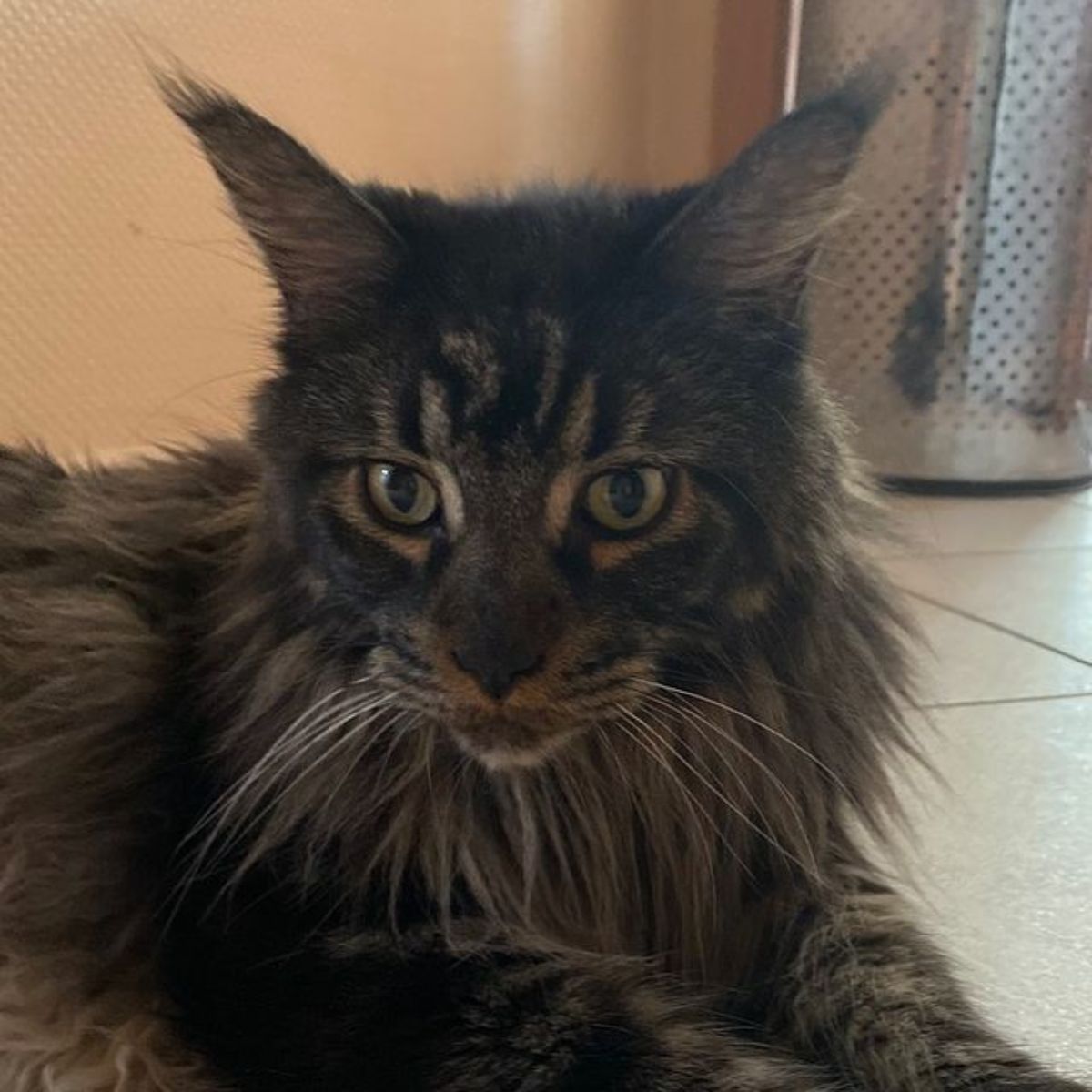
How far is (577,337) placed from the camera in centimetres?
102

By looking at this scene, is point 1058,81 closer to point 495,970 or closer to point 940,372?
point 940,372

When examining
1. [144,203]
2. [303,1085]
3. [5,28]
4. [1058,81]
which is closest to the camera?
[303,1085]

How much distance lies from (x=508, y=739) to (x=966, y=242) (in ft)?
6.90

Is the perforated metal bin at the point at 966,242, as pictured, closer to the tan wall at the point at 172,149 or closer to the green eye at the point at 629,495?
the tan wall at the point at 172,149

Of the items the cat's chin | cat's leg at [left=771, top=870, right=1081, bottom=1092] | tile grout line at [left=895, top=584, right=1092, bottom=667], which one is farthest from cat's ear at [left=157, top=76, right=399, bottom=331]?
tile grout line at [left=895, top=584, right=1092, bottom=667]

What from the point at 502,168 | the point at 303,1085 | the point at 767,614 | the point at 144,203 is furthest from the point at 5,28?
the point at 303,1085

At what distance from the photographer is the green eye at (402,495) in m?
1.04

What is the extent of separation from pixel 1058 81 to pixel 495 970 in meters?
2.32

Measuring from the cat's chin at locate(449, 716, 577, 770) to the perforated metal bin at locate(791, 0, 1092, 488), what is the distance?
1.77m

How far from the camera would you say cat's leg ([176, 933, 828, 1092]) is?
865 mm

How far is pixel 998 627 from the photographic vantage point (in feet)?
6.72

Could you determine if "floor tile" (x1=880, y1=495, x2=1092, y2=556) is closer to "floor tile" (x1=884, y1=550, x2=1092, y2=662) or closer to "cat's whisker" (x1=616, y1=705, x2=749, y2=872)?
"floor tile" (x1=884, y1=550, x2=1092, y2=662)

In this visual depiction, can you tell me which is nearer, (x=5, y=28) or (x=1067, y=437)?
(x=5, y=28)

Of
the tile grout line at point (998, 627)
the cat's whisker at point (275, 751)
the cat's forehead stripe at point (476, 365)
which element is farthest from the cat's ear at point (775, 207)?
the tile grout line at point (998, 627)
